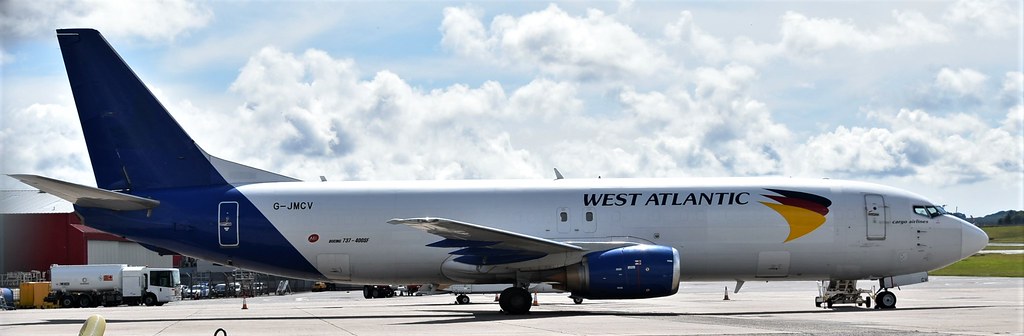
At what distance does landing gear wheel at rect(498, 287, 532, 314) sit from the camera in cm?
2683

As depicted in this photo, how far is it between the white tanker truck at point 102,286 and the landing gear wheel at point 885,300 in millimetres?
40450

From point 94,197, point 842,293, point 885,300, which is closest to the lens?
point 94,197

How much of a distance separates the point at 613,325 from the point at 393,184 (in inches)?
375

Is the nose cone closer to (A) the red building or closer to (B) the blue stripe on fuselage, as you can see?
(B) the blue stripe on fuselage

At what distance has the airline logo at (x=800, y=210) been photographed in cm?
2784

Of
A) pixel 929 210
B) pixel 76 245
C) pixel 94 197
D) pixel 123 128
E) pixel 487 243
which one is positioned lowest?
pixel 487 243

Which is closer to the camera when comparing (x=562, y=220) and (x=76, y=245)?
(x=562, y=220)

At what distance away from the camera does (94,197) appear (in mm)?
27453

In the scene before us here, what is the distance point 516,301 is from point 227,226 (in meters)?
7.57

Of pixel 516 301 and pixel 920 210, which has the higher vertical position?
pixel 920 210

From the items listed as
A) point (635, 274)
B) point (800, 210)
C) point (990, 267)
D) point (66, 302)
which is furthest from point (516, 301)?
point (990, 267)

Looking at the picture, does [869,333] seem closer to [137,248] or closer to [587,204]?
[587,204]

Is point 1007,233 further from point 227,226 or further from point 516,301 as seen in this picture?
point 227,226

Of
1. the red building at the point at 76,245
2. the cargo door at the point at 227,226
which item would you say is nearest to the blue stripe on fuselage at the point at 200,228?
the cargo door at the point at 227,226
